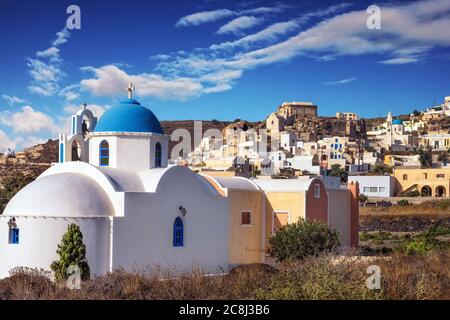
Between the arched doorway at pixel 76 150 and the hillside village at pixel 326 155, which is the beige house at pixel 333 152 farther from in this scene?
the arched doorway at pixel 76 150

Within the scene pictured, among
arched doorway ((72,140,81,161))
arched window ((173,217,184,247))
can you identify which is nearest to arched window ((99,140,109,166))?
arched doorway ((72,140,81,161))

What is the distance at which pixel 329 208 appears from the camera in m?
29.8

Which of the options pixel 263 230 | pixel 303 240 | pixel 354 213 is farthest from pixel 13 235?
pixel 354 213

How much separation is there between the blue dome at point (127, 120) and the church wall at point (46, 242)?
4.64 m

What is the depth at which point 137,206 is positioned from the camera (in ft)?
66.8

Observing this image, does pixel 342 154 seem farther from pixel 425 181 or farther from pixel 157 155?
pixel 157 155

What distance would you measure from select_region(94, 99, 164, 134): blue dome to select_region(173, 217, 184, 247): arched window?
3.55m

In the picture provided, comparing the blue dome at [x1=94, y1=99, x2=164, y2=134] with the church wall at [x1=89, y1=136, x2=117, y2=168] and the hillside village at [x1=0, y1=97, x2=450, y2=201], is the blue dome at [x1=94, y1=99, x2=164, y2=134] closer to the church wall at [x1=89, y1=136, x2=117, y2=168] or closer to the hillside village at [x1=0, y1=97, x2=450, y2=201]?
the church wall at [x1=89, y1=136, x2=117, y2=168]

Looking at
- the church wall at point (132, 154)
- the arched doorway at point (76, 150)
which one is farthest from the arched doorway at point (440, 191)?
the arched doorway at point (76, 150)

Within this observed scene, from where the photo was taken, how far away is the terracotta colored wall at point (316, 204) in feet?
90.8

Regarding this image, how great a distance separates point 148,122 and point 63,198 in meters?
5.37
